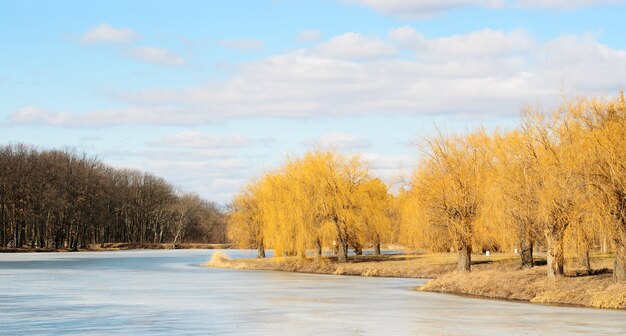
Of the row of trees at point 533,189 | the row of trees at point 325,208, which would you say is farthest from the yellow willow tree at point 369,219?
the row of trees at point 533,189

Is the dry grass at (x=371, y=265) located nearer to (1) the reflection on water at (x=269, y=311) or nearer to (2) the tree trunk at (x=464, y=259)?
(2) the tree trunk at (x=464, y=259)

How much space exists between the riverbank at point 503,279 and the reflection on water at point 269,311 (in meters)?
1.86

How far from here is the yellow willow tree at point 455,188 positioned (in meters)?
45.5

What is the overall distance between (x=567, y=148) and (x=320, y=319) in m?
15.3

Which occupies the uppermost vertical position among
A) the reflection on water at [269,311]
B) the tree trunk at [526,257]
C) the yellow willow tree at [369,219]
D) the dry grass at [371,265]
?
the yellow willow tree at [369,219]

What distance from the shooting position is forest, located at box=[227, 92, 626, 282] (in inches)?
1316

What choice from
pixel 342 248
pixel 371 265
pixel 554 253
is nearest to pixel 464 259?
pixel 554 253

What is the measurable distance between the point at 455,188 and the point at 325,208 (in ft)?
53.0

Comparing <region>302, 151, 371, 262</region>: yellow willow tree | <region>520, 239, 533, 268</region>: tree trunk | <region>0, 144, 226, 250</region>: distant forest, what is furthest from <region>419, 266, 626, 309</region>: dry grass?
<region>0, 144, 226, 250</region>: distant forest

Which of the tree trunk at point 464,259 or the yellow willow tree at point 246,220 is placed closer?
the tree trunk at point 464,259

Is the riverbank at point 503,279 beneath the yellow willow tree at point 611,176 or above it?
beneath

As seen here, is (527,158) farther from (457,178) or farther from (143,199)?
(143,199)

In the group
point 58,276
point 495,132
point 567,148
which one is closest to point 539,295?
point 567,148

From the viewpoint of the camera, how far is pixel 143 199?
14500cm
